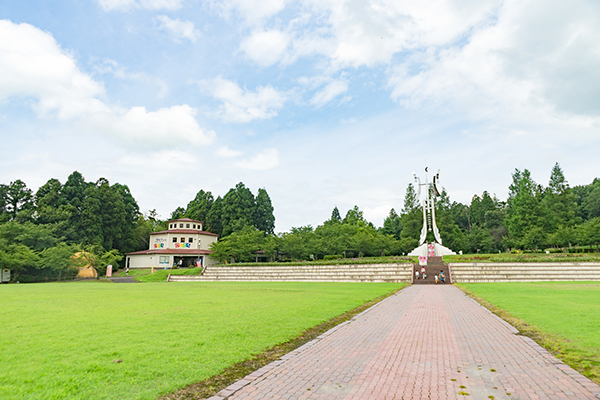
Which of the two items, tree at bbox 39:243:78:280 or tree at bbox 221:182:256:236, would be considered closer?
tree at bbox 39:243:78:280

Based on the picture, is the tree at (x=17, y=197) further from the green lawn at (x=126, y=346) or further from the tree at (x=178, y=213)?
the green lawn at (x=126, y=346)

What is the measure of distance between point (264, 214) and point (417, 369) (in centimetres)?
6883

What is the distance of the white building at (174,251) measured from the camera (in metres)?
54.8

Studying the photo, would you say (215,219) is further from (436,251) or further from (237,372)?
(237,372)

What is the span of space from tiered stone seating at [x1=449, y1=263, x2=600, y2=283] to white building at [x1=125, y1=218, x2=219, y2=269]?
126 feet

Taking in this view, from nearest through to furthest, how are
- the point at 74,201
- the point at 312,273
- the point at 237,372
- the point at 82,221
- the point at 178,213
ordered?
the point at 237,372, the point at 312,273, the point at 82,221, the point at 74,201, the point at 178,213

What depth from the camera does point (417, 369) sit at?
5.28m

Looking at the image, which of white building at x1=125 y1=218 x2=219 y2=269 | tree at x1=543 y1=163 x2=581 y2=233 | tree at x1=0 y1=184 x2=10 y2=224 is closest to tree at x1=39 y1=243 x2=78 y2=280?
white building at x1=125 y1=218 x2=219 y2=269

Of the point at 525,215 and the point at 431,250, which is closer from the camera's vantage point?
the point at 431,250

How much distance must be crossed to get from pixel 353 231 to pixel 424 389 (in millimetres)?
52570

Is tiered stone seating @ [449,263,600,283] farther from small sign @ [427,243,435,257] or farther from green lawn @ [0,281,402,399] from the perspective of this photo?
green lawn @ [0,281,402,399]

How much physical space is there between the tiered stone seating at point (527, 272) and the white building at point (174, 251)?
38429 millimetres

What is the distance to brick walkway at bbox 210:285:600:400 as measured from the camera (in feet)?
14.0

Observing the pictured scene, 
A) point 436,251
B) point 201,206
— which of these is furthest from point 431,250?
point 201,206
